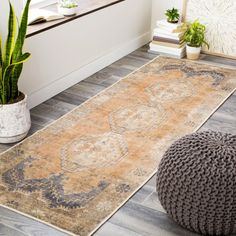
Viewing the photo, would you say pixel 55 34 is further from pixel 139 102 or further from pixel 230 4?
pixel 230 4

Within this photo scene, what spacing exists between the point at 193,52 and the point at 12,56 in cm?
166

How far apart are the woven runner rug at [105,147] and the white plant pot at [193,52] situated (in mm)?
275

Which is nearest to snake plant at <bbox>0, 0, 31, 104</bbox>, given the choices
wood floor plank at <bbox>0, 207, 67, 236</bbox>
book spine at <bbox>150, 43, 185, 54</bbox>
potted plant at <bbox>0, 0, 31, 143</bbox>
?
potted plant at <bbox>0, 0, 31, 143</bbox>

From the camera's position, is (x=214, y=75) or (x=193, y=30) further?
(x=193, y=30)

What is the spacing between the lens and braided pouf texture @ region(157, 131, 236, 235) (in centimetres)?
170

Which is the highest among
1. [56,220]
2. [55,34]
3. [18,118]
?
[55,34]

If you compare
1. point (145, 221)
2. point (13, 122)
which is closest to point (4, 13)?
A: point (13, 122)

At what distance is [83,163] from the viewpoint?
2326mm

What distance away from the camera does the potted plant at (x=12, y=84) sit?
A: 7.79ft

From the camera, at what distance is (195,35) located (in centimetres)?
367

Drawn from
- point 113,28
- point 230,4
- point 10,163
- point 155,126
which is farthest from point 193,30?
point 10,163

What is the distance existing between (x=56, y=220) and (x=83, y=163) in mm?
438

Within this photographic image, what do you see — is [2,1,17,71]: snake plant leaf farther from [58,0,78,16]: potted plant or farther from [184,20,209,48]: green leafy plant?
[184,20,209,48]: green leafy plant

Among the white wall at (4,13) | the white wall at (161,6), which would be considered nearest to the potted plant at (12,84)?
the white wall at (4,13)
